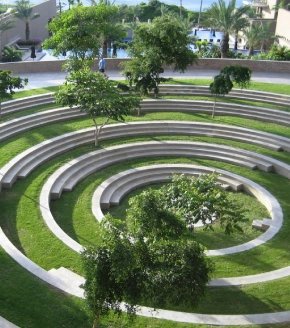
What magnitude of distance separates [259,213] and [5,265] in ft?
33.1

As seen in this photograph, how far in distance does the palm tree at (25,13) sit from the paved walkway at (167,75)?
16.2m

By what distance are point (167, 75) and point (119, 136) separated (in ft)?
33.2

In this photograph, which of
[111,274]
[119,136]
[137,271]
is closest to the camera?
[111,274]

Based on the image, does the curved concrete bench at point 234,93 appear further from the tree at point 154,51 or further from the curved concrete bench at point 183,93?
the tree at point 154,51

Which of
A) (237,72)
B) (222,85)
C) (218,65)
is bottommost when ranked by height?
(222,85)

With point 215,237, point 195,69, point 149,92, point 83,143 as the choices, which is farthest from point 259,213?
point 195,69

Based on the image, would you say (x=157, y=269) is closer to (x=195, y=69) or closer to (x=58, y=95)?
(x=58, y=95)

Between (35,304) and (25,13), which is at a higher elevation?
(25,13)

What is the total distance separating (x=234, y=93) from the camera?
90.2ft

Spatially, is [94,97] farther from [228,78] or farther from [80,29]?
[80,29]

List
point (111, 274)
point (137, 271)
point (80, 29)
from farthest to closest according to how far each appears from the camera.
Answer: point (80, 29), point (137, 271), point (111, 274)

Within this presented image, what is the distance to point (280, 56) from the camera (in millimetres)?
33844

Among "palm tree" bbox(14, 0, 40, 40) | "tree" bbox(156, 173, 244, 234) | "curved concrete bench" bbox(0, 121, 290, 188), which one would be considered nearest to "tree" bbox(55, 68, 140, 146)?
"curved concrete bench" bbox(0, 121, 290, 188)

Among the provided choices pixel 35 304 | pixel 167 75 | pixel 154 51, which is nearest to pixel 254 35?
pixel 167 75
